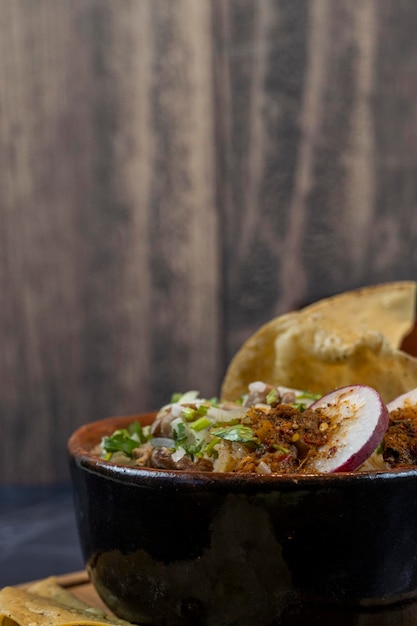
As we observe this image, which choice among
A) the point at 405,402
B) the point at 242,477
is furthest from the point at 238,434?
the point at 405,402

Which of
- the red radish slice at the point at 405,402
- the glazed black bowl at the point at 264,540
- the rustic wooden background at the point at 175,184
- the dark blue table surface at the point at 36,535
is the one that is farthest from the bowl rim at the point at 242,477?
the rustic wooden background at the point at 175,184

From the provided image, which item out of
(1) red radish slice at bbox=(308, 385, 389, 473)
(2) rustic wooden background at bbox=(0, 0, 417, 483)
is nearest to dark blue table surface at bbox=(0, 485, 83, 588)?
(2) rustic wooden background at bbox=(0, 0, 417, 483)

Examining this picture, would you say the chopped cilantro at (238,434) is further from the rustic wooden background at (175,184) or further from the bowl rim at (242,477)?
the rustic wooden background at (175,184)

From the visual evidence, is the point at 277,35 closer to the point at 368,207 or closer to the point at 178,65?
the point at 178,65

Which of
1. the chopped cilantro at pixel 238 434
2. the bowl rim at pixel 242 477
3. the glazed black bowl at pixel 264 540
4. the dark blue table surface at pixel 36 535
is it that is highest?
the chopped cilantro at pixel 238 434

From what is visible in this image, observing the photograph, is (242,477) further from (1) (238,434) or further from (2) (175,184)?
(2) (175,184)

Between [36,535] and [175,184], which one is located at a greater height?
[175,184]
